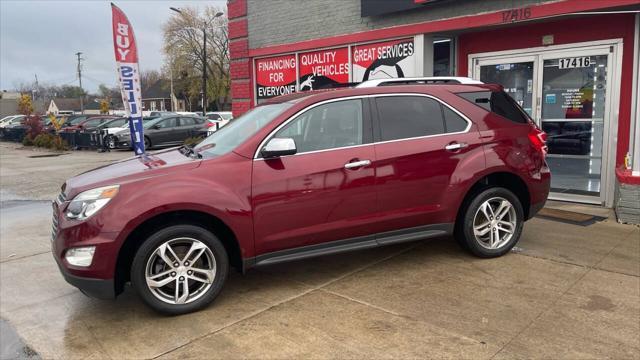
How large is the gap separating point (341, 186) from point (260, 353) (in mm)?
1532

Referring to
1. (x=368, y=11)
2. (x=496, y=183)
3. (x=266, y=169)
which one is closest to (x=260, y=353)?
(x=266, y=169)

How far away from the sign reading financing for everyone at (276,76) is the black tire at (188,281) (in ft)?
23.3

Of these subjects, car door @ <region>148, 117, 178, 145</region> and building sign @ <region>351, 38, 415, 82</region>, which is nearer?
building sign @ <region>351, 38, 415, 82</region>

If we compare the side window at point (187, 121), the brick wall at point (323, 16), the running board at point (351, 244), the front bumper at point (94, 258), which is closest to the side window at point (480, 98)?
the running board at point (351, 244)

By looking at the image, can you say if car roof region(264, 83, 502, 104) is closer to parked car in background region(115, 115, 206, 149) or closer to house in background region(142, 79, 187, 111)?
parked car in background region(115, 115, 206, 149)

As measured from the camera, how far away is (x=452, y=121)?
16.1 feet

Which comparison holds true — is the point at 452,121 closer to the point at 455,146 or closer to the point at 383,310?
the point at 455,146

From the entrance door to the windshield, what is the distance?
490 cm

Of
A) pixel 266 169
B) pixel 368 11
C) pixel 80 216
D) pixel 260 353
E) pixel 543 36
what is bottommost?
pixel 260 353

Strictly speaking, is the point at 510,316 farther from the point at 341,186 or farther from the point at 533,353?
the point at 341,186

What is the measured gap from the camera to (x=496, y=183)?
520 centimetres

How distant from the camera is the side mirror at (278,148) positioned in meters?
4.01

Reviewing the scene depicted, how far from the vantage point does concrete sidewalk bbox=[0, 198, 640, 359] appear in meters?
3.45

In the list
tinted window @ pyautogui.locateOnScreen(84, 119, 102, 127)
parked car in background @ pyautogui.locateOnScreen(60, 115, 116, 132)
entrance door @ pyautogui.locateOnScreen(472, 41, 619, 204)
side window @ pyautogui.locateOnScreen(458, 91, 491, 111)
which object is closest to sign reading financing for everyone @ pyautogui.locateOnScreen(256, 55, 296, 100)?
entrance door @ pyautogui.locateOnScreen(472, 41, 619, 204)
